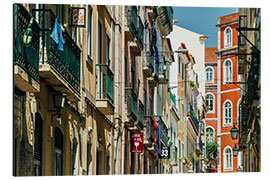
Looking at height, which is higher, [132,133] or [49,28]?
[49,28]

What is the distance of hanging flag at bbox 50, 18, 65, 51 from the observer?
10461 mm

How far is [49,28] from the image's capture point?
10.3m

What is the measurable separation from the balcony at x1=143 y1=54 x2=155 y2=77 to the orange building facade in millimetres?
1631

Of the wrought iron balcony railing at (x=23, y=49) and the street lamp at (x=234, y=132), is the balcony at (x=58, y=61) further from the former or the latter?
the street lamp at (x=234, y=132)

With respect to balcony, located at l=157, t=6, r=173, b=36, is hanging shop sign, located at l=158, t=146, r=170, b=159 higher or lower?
lower

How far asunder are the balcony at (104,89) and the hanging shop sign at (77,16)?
0.99 metres

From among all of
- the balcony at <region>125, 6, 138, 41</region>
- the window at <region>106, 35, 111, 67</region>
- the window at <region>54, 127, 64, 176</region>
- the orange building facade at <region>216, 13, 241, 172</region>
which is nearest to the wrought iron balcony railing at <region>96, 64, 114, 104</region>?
the window at <region>106, 35, 111, 67</region>

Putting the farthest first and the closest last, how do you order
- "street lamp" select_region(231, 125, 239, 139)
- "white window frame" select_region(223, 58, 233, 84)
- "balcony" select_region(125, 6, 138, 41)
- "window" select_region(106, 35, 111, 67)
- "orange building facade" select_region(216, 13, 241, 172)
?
1. "balcony" select_region(125, 6, 138, 41)
2. "white window frame" select_region(223, 58, 233, 84)
3. "street lamp" select_region(231, 125, 239, 139)
4. "window" select_region(106, 35, 111, 67)
5. "orange building facade" select_region(216, 13, 241, 172)

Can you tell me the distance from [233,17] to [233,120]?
1755mm

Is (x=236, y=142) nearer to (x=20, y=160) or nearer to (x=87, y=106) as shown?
(x=87, y=106)

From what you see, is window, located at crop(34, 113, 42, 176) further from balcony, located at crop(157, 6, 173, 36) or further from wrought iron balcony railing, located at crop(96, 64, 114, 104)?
balcony, located at crop(157, 6, 173, 36)

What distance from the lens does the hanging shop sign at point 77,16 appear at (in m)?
11.4

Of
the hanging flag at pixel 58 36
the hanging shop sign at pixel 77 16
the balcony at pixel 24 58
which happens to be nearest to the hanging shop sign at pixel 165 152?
the hanging shop sign at pixel 77 16

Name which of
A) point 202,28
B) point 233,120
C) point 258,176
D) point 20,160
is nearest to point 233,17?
point 202,28
